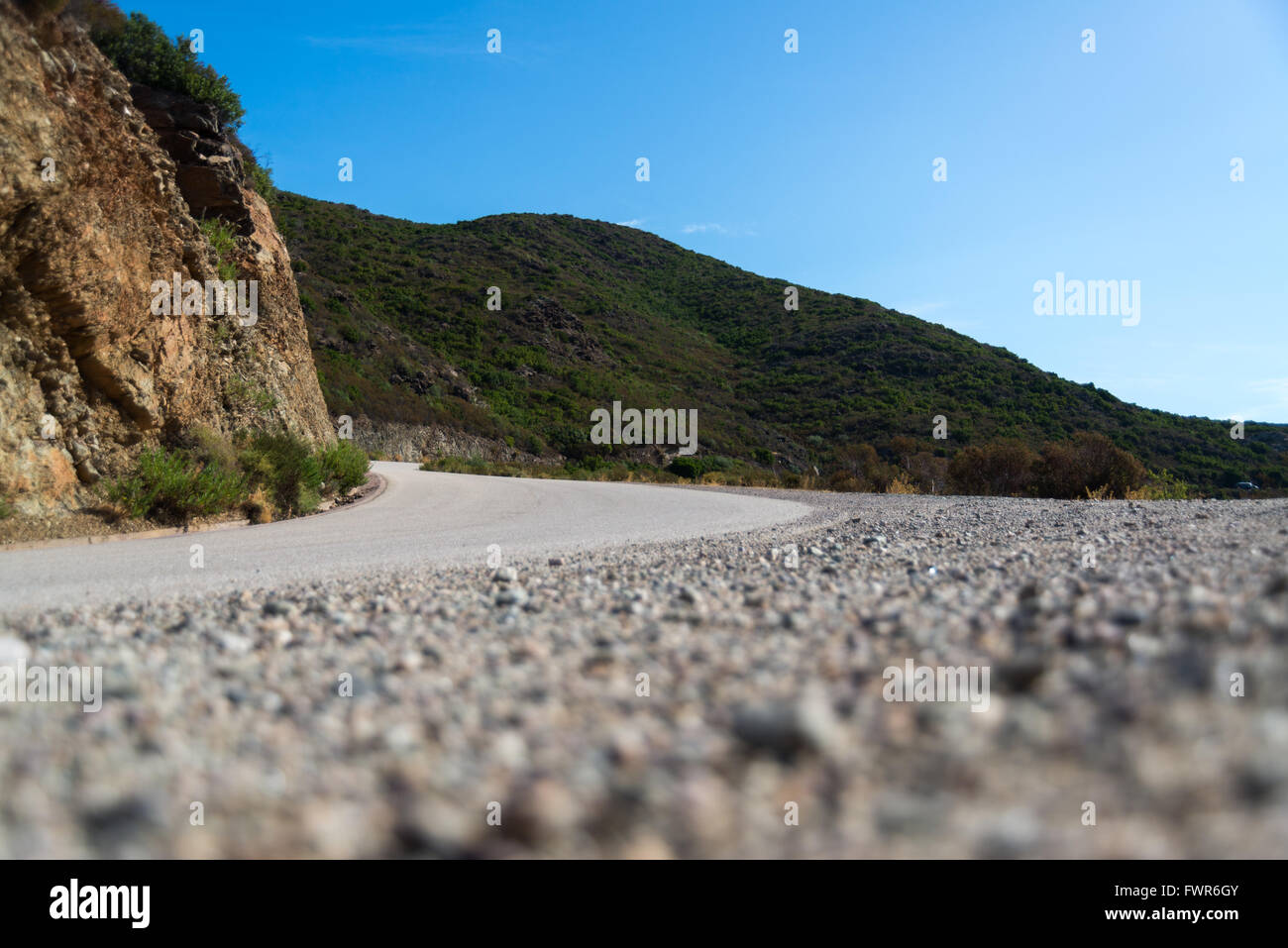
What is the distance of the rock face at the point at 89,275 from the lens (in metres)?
8.98

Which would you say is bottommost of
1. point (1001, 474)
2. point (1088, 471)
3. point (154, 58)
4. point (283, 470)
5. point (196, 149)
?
point (1001, 474)

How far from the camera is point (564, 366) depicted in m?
54.4

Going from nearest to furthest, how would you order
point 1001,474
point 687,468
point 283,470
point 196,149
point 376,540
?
point 376,540 < point 283,470 < point 196,149 < point 1001,474 < point 687,468

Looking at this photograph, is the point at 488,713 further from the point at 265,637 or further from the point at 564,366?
the point at 564,366

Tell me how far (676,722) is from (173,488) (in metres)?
10.3

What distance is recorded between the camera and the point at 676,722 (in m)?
2.54

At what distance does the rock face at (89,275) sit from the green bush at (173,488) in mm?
436

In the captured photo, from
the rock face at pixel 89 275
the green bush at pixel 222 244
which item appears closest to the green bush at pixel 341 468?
the rock face at pixel 89 275

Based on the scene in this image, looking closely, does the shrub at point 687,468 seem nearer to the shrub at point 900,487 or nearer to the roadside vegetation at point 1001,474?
the roadside vegetation at point 1001,474

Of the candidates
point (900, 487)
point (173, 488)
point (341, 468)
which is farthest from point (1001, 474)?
point (173, 488)

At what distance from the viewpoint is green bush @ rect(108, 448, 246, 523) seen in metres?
9.81

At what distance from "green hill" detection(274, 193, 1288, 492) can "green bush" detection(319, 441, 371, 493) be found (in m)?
18.9

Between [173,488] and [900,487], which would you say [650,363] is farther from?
[173,488]
